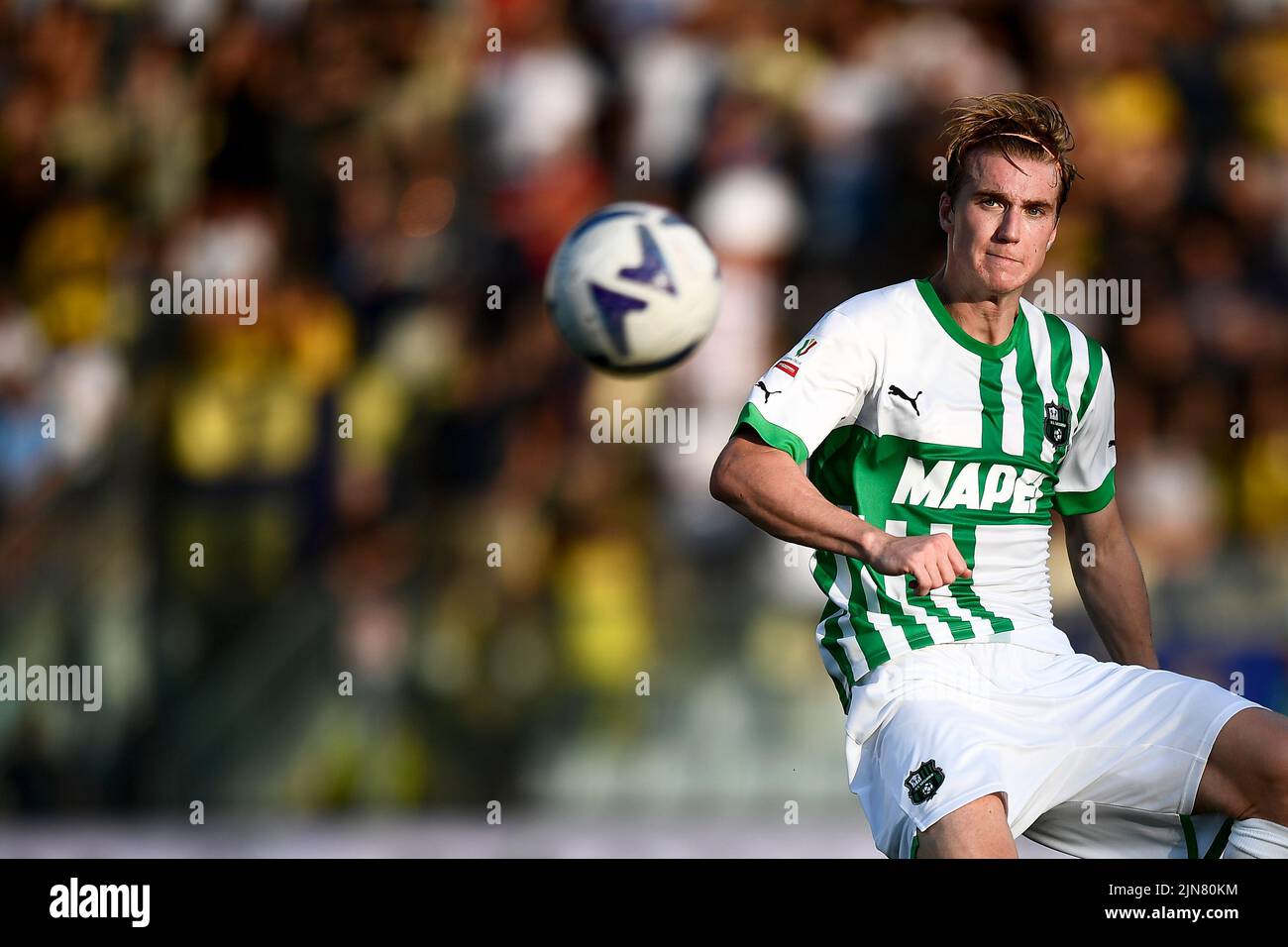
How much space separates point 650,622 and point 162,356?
2.27 metres

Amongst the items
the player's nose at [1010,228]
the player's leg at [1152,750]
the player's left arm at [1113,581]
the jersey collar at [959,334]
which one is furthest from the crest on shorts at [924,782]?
the player's nose at [1010,228]

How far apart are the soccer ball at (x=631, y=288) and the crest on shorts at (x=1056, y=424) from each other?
138cm

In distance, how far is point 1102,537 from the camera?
3.40 meters

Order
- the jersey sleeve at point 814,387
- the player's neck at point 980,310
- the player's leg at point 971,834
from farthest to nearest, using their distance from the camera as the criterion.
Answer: the player's neck at point 980,310 < the jersey sleeve at point 814,387 < the player's leg at point 971,834

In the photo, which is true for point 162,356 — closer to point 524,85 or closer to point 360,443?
point 360,443

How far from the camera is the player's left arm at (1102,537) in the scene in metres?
3.33

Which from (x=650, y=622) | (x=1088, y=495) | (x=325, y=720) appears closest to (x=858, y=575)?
(x=1088, y=495)

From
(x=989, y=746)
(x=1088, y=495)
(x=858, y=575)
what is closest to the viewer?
(x=989, y=746)

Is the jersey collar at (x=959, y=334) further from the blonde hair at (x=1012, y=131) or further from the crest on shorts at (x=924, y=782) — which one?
the crest on shorts at (x=924, y=782)

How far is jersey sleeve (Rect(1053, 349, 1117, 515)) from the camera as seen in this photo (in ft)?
10.9

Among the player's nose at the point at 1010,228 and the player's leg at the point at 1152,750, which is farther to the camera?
the player's nose at the point at 1010,228

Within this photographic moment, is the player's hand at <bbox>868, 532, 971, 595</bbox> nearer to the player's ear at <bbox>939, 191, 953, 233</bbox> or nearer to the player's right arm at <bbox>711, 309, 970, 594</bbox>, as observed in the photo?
the player's right arm at <bbox>711, 309, 970, 594</bbox>

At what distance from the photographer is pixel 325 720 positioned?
5746 mm

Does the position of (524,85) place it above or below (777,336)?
above
